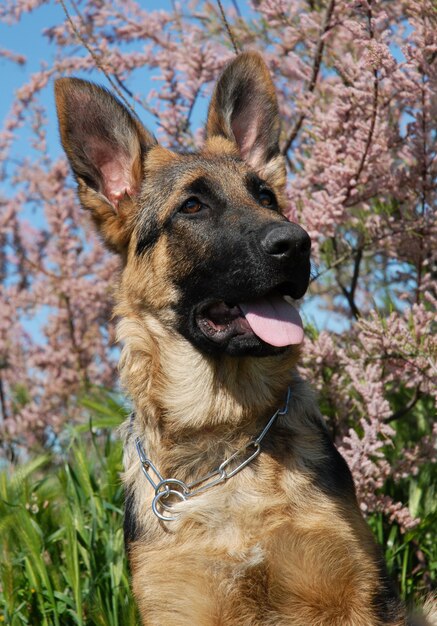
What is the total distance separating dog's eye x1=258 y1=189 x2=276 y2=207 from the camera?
13.2ft

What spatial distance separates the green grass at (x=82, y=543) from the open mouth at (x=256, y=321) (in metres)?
1.37

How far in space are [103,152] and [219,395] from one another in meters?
1.41

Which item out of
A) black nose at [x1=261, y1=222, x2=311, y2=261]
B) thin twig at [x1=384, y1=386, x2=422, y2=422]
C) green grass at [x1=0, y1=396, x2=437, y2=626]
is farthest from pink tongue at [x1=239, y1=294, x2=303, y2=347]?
thin twig at [x1=384, y1=386, x2=422, y2=422]

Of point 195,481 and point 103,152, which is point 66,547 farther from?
point 103,152

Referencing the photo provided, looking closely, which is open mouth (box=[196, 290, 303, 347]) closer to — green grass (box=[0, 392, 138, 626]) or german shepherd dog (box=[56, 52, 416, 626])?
german shepherd dog (box=[56, 52, 416, 626])

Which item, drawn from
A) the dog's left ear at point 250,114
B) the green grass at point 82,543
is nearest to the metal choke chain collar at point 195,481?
the green grass at point 82,543

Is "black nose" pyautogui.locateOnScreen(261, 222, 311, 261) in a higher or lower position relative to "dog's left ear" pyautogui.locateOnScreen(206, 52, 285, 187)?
lower

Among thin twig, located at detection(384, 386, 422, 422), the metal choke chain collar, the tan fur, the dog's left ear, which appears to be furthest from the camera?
thin twig, located at detection(384, 386, 422, 422)

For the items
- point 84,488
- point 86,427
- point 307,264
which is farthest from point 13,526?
point 307,264

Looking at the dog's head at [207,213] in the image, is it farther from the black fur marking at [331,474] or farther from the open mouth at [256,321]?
the black fur marking at [331,474]

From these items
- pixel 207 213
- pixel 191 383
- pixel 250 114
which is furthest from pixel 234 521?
pixel 250 114

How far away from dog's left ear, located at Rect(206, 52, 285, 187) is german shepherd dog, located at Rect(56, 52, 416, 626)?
1cm

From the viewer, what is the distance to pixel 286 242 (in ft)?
10.4

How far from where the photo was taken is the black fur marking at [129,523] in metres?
3.54
